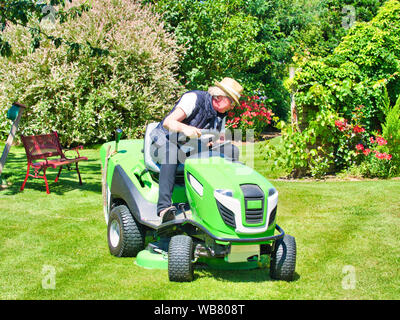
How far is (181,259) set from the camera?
12.8 ft

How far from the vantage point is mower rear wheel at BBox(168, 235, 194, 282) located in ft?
12.8

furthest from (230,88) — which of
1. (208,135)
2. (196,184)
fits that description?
(196,184)

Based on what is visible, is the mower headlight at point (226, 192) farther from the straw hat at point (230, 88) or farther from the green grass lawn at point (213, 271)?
the straw hat at point (230, 88)

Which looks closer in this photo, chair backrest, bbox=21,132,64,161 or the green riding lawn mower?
the green riding lawn mower

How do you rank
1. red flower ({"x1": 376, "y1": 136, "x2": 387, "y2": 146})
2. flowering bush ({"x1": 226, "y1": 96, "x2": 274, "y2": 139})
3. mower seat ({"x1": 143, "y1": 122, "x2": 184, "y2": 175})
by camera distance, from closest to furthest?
mower seat ({"x1": 143, "y1": 122, "x2": 184, "y2": 175}) → red flower ({"x1": 376, "y1": 136, "x2": 387, "y2": 146}) → flowering bush ({"x1": 226, "y1": 96, "x2": 274, "y2": 139})

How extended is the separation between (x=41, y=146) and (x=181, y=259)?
207 inches

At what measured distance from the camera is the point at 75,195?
304 inches

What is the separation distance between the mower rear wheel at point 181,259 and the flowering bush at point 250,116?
12310 mm

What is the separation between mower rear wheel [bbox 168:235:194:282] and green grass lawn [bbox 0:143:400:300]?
9cm

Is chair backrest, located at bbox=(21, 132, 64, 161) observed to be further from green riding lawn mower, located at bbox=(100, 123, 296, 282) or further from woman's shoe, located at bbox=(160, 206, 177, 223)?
woman's shoe, located at bbox=(160, 206, 177, 223)

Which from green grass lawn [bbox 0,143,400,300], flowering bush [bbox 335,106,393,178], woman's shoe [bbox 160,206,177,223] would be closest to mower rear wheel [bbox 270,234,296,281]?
green grass lawn [bbox 0,143,400,300]

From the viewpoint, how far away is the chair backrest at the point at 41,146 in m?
8.01

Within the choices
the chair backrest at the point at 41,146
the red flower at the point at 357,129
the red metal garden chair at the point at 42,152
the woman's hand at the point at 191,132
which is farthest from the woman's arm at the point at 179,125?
the red flower at the point at 357,129
